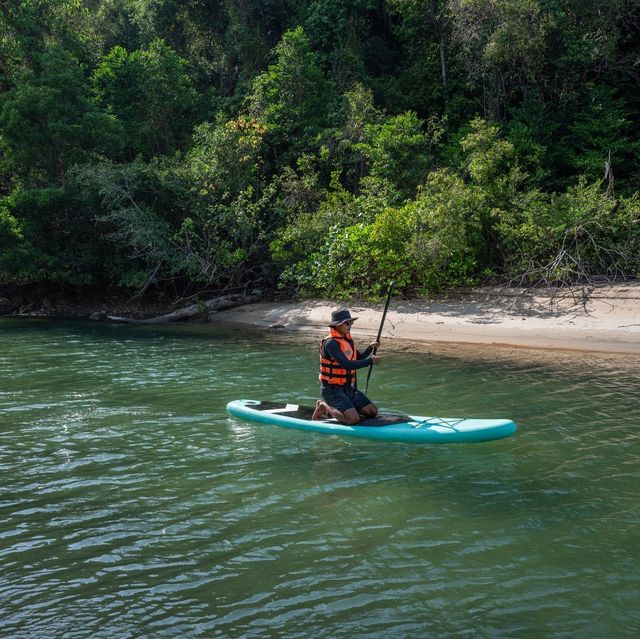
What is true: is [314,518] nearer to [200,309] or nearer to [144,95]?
[200,309]

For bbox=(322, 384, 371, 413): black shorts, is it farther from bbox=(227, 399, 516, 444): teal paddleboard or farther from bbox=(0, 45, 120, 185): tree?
bbox=(0, 45, 120, 185): tree

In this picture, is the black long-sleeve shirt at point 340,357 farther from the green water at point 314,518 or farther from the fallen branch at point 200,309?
the fallen branch at point 200,309

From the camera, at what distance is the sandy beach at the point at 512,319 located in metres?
13.6

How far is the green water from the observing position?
466cm

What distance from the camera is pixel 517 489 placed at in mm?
6758

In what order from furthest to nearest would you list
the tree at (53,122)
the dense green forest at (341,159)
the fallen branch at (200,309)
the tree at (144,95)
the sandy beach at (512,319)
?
the tree at (144,95), the fallen branch at (200,309), the tree at (53,122), the dense green forest at (341,159), the sandy beach at (512,319)

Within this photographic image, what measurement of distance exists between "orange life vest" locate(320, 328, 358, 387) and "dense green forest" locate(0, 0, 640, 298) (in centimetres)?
776

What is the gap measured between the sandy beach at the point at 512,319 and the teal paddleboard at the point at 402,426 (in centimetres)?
580

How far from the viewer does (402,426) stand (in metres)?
8.25

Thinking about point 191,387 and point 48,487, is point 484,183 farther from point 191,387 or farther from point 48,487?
point 48,487

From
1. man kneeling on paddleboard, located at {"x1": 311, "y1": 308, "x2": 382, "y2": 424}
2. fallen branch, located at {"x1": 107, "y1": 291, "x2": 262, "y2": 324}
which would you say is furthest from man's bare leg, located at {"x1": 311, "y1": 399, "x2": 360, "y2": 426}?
fallen branch, located at {"x1": 107, "y1": 291, "x2": 262, "y2": 324}

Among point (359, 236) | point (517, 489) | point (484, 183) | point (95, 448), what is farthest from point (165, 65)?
point (517, 489)

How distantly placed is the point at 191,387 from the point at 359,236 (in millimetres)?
7032

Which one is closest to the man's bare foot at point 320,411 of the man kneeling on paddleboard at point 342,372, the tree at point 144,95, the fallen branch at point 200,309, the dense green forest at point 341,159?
the man kneeling on paddleboard at point 342,372
